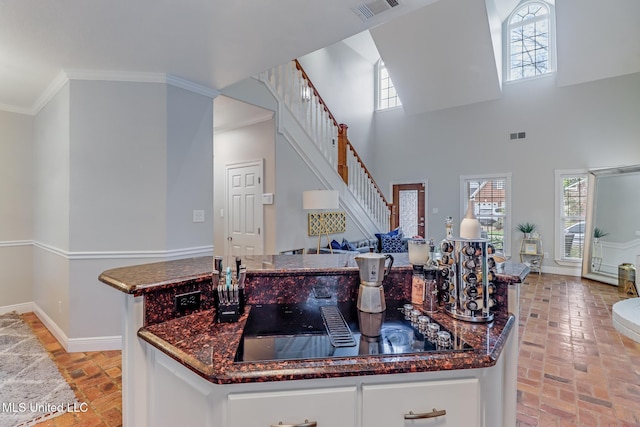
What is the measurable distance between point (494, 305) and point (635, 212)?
5615mm

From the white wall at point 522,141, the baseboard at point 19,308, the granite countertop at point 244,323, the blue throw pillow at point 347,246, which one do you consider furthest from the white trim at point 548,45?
the baseboard at point 19,308

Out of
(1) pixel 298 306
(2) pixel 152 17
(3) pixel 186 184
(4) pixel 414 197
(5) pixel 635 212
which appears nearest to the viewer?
(1) pixel 298 306

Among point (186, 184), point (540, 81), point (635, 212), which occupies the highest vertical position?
point (540, 81)

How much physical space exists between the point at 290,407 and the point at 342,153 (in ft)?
16.4

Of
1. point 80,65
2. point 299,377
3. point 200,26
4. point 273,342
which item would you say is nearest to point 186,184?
point 80,65

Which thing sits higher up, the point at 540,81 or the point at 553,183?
the point at 540,81

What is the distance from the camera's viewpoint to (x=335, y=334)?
1167 millimetres

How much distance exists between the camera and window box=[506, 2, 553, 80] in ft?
20.9

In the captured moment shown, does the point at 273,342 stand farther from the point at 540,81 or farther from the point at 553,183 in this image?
the point at 540,81

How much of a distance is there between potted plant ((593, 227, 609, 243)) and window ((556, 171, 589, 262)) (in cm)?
39

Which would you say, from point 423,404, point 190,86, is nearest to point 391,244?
point 190,86

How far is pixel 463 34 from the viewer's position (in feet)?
19.6

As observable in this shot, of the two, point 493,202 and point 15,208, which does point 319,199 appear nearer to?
point 15,208

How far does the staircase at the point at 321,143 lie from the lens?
4453 mm
